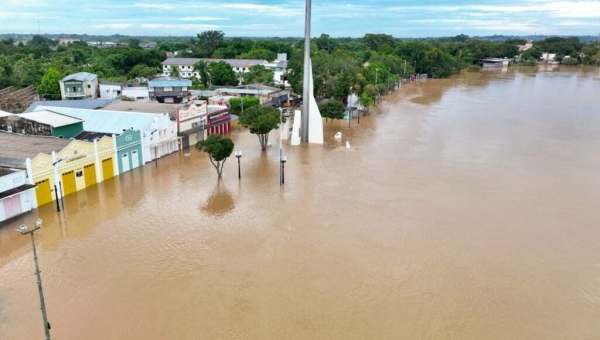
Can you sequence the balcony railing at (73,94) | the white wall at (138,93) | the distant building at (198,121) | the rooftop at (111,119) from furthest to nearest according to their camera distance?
the white wall at (138,93) → the balcony railing at (73,94) → the distant building at (198,121) → the rooftop at (111,119)

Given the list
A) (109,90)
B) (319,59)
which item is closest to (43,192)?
(109,90)

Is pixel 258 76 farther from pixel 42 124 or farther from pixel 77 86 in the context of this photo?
pixel 42 124

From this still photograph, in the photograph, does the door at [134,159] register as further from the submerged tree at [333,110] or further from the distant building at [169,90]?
the distant building at [169,90]

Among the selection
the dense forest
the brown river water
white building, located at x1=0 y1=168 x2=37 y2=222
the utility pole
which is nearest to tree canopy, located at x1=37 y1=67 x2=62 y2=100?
the dense forest

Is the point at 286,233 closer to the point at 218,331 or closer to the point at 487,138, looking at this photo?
the point at 218,331

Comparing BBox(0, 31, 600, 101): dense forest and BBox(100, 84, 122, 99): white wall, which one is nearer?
BBox(100, 84, 122, 99): white wall

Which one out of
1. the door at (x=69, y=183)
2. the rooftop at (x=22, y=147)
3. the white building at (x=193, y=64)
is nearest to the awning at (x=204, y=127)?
the rooftop at (x=22, y=147)

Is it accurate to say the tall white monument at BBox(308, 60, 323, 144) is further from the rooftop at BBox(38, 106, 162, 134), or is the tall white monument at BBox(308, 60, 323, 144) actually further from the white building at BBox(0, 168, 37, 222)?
the white building at BBox(0, 168, 37, 222)
